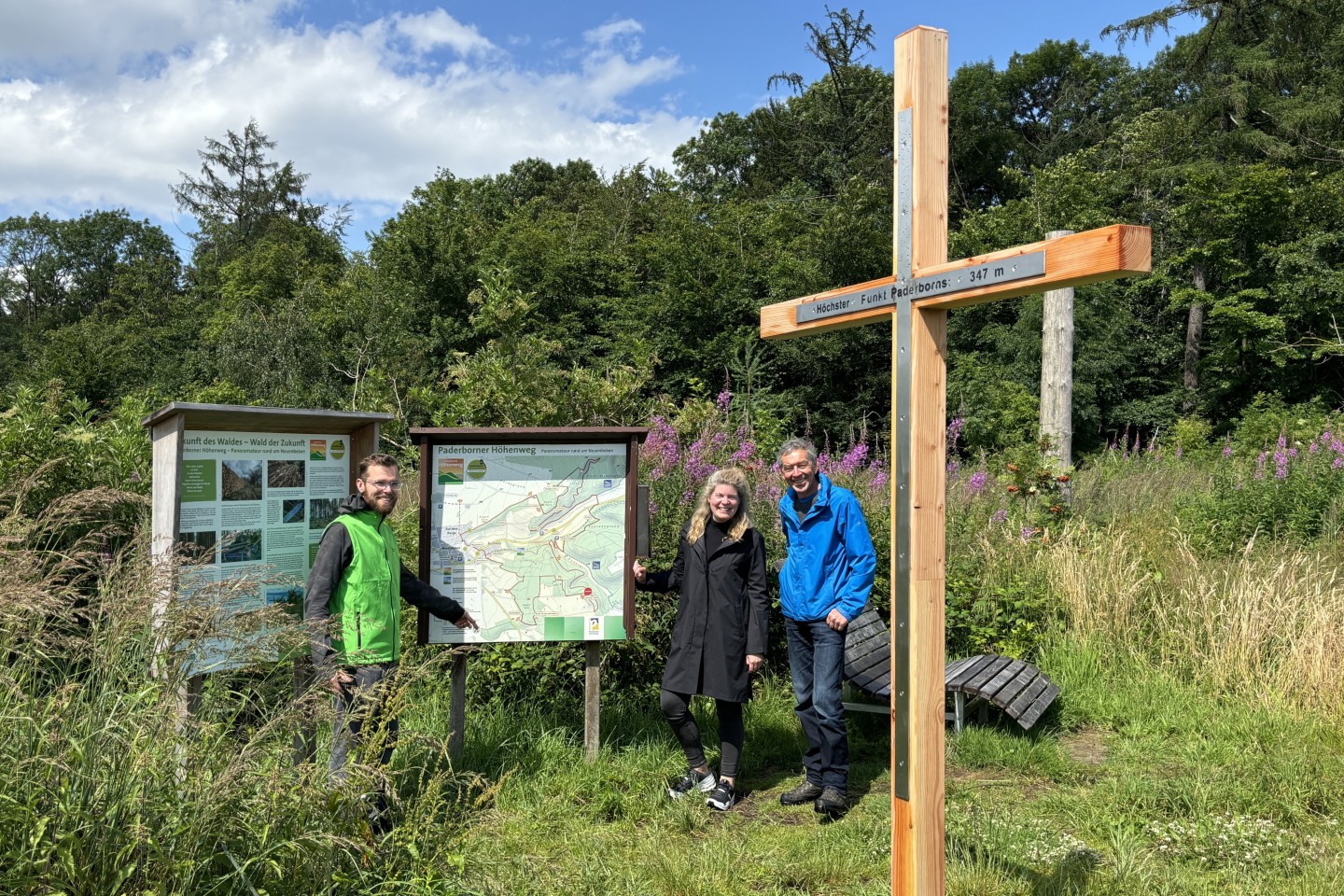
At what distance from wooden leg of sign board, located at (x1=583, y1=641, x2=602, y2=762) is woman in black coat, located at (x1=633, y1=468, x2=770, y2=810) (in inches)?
17.0

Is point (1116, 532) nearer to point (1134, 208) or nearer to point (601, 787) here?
point (601, 787)

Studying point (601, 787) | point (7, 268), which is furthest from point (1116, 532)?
point (7, 268)

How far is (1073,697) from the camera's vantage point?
18.7 ft

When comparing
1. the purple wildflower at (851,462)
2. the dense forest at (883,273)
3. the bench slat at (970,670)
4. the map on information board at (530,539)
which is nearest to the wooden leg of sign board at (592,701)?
the map on information board at (530,539)

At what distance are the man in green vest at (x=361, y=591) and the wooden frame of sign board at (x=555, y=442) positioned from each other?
0.50 m

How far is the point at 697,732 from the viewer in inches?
182

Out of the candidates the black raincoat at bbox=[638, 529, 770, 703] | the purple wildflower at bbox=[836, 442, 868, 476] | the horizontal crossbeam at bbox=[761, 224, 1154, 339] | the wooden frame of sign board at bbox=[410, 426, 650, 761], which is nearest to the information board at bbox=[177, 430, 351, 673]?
the wooden frame of sign board at bbox=[410, 426, 650, 761]

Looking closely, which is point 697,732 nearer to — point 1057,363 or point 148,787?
point 148,787

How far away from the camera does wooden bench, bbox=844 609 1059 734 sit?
508 cm

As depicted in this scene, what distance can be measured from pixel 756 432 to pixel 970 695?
375 centimetres

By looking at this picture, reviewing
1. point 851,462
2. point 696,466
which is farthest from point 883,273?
point 696,466

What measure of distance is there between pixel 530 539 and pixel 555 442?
510 mm

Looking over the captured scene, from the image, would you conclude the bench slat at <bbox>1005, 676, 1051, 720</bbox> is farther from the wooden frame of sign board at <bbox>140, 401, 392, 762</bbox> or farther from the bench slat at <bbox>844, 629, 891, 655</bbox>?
the wooden frame of sign board at <bbox>140, 401, 392, 762</bbox>

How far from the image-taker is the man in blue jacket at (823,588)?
4473 millimetres
